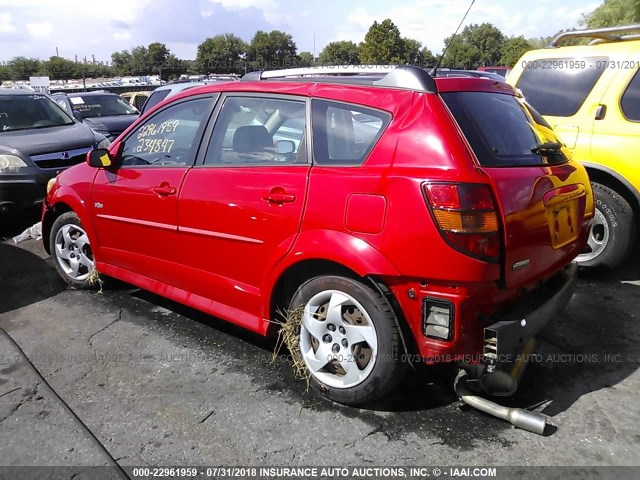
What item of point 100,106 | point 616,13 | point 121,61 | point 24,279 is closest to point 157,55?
point 121,61

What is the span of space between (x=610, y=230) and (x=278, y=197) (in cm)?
329

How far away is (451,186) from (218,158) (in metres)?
1.66

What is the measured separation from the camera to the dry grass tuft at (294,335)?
10.4ft

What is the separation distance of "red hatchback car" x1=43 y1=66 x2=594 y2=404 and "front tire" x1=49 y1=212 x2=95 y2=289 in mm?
1109

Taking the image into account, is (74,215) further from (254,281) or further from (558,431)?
(558,431)

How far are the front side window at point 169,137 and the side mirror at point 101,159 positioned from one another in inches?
4.1

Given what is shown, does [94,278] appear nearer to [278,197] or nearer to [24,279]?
[24,279]

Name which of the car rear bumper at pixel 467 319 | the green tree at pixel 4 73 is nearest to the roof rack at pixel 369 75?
the car rear bumper at pixel 467 319

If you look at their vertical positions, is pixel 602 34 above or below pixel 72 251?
above

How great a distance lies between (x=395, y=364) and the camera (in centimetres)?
277

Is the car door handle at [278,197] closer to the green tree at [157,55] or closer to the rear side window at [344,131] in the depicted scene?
the rear side window at [344,131]

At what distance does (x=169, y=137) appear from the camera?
3998mm

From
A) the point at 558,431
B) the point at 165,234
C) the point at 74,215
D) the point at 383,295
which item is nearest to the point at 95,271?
the point at 74,215

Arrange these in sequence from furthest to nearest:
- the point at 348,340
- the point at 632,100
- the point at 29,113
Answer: the point at 29,113
the point at 632,100
the point at 348,340
